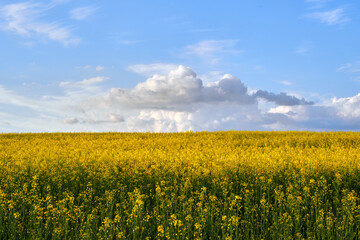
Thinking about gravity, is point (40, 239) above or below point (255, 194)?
below

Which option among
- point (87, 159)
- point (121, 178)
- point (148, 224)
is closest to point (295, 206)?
point (148, 224)

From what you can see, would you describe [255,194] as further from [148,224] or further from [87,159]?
[87,159]

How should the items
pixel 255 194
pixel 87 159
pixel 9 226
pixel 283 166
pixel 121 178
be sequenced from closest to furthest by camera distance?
pixel 9 226, pixel 255 194, pixel 121 178, pixel 283 166, pixel 87 159

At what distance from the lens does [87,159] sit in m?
12.0

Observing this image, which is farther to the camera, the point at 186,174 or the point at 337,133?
the point at 337,133

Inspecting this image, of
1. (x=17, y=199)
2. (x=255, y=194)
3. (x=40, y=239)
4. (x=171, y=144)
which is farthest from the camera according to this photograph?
(x=171, y=144)

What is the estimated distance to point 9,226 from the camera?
7.02 metres

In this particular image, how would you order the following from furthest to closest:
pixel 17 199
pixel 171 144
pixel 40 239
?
pixel 171 144 < pixel 17 199 < pixel 40 239

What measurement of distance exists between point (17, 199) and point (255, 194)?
6.21 meters

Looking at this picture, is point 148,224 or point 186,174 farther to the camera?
point 186,174

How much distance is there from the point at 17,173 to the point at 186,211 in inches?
252

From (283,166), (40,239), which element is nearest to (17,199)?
(40,239)

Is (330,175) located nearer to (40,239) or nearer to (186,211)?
(186,211)

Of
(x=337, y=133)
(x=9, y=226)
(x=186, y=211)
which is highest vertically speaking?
→ (x=337, y=133)
